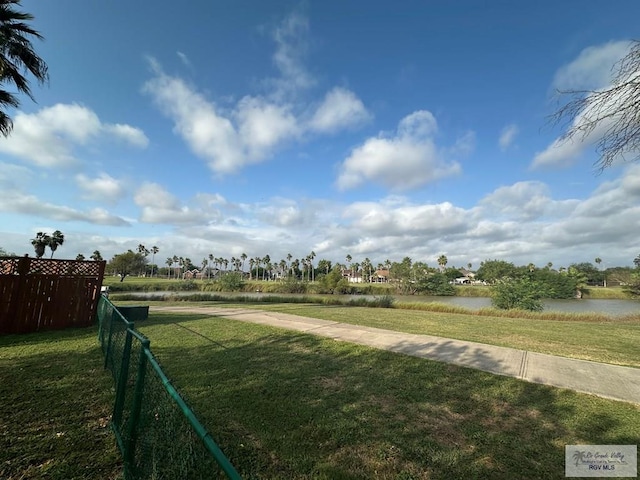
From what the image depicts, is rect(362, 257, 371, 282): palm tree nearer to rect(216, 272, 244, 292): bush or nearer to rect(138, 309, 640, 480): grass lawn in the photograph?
rect(216, 272, 244, 292): bush

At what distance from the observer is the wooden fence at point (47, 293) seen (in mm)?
7266

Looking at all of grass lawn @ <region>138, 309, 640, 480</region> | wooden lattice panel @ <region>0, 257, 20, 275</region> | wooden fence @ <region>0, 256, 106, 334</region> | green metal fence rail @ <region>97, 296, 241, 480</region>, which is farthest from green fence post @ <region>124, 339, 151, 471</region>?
wooden lattice panel @ <region>0, 257, 20, 275</region>

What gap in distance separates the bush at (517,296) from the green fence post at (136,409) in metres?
20.6

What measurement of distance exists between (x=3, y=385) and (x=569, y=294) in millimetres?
64574

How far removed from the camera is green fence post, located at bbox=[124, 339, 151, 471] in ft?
7.31

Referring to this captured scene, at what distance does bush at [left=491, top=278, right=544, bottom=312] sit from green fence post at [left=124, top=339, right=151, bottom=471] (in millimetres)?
20592

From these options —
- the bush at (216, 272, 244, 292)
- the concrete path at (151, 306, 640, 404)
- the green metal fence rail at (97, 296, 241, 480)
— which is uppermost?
the bush at (216, 272, 244, 292)

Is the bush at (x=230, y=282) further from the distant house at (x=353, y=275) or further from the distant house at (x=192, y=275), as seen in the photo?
the distant house at (x=192, y=275)

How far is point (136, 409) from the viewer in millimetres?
2240

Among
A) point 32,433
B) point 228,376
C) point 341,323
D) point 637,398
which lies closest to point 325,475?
point 228,376

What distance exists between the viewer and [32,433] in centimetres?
296

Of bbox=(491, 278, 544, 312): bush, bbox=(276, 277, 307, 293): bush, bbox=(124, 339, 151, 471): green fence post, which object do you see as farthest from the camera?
bbox=(276, 277, 307, 293): bush

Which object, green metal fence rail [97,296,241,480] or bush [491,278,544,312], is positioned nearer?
green metal fence rail [97,296,241,480]

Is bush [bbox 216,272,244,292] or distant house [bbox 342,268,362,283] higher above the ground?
distant house [bbox 342,268,362,283]
